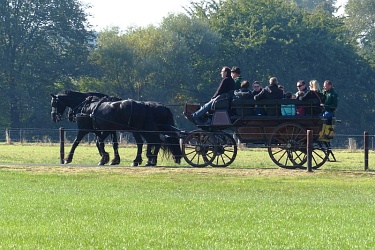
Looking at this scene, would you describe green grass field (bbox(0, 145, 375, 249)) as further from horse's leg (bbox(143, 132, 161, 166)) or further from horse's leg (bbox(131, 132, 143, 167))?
horse's leg (bbox(143, 132, 161, 166))

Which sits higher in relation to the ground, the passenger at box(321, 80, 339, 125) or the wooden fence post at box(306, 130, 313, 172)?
the passenger at box(321, 80, 339, 125)

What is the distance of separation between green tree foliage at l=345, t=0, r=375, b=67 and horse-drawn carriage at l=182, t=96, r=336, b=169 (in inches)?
3154

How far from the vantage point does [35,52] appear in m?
72.4

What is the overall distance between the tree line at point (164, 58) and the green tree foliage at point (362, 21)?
3058 cm

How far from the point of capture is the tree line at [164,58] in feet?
235

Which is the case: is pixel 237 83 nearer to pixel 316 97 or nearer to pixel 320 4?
pixel 316 97

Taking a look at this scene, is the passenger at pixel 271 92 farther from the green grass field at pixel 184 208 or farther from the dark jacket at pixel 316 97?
the green grass field at pixel 184 208

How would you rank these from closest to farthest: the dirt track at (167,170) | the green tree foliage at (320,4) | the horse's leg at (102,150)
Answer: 1. the dirt track at (167,170)
2. the horse's leg at (102,150)
3. the green tree foliage at (320,4)

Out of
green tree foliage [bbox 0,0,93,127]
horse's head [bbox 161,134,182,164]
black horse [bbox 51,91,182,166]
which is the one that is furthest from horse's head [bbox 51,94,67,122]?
green tree foliage [bbox 0,0,93,127]

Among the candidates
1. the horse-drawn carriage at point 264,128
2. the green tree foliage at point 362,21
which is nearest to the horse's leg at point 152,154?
the horse-drawn carriage at point 264,128

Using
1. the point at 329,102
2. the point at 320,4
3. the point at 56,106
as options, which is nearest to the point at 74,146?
the point at 56,106

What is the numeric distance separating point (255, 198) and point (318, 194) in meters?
1.78

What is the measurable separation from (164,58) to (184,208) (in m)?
56.2

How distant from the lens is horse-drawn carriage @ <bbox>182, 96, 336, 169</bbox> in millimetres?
27422
